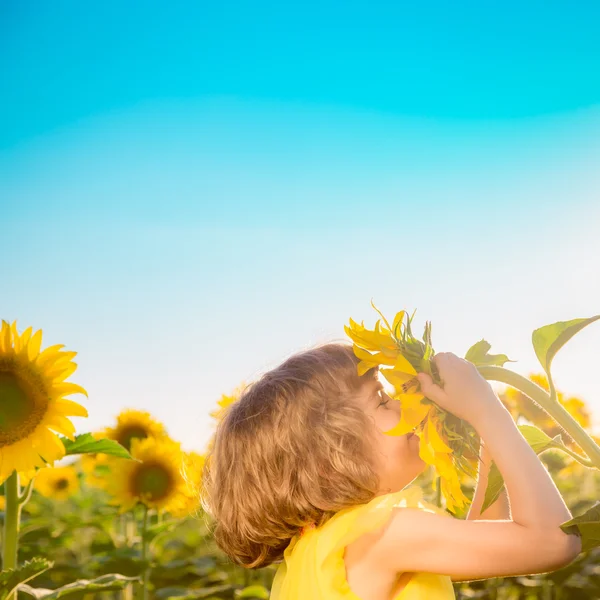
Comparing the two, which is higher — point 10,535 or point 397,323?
point 397,323

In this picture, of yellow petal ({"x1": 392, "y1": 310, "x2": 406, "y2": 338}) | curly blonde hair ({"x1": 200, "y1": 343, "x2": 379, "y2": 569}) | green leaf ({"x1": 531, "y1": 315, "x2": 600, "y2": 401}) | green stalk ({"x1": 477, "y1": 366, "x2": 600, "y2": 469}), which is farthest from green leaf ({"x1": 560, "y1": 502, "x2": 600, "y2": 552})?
curly blonde hair ({"x1": 200, "y1": 343, "x2": 379, "y2": 569})

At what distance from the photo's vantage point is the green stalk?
151 centimetres

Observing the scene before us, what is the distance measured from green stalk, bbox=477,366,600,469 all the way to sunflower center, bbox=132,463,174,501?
3.15 metres

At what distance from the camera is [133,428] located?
4.83 m

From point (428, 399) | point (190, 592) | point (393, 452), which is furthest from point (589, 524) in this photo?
point (190, 592)

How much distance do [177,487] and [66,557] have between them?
5.34 feet

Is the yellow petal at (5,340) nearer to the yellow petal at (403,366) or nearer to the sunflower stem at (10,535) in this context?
the sunflower stem at (10,535)

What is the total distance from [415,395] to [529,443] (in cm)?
29

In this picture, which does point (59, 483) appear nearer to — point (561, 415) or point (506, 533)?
point (506, 533)

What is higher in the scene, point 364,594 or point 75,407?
point 75,407

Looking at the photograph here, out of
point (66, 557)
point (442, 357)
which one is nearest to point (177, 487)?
point (66, 557)

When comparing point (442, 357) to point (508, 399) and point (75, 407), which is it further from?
point (508, 399)

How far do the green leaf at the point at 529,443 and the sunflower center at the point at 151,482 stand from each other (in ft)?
9.90

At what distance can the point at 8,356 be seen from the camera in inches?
115
